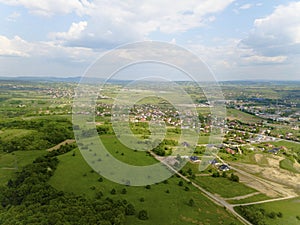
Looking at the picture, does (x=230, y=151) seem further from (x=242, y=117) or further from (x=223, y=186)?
(x=242, y=117)

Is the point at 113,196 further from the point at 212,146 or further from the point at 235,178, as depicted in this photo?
the point at 212,146

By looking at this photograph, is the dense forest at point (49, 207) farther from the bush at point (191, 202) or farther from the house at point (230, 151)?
the house at point (230, 151)

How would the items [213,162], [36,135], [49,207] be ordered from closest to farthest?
[49,207]
[213,162]
[36,135]

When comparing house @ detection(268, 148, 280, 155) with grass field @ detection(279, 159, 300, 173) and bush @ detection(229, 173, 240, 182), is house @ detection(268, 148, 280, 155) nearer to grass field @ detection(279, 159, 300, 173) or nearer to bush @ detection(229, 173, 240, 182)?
grass field @ detection(279, 159, 300, 173)

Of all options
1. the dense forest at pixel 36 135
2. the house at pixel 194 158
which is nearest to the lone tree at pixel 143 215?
the house at pixel 194 158

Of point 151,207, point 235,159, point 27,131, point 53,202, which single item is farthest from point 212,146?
point 27,131

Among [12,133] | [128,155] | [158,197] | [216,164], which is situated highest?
[128,155]

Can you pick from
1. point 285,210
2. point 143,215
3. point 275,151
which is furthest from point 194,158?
point 143,215
